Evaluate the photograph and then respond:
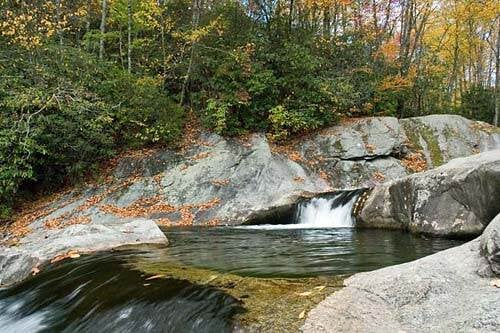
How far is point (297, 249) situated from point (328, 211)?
12.7 ft

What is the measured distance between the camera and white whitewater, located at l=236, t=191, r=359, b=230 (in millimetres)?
10289

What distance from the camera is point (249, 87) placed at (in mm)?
15266

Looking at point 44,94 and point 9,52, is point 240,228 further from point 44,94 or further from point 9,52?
point 9,52

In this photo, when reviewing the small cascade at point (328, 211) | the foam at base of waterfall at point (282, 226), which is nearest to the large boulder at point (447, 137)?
the small cascade at point (328, 211)

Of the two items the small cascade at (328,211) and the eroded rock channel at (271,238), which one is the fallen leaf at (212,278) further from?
the small cascade at (328,211)

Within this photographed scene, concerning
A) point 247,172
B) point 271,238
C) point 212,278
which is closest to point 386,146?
point 247,172

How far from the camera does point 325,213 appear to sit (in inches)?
423

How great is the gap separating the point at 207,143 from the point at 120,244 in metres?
7.65

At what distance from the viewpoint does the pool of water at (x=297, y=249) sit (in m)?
5.47

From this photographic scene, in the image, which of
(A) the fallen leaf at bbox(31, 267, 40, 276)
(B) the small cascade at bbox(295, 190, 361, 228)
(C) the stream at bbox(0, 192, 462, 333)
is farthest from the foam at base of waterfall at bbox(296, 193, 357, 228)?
(A) the fallen leaf at bbox(31, 267, 40, 276)

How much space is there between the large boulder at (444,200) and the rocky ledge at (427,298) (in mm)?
3315

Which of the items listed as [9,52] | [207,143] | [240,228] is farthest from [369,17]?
[9,52]

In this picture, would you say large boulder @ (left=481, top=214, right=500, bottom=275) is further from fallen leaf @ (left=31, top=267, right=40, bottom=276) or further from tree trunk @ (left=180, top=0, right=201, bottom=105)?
tree trunk @ (left=180, top=0, right=201, bottom=105)

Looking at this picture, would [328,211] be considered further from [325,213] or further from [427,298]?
[427,298]
